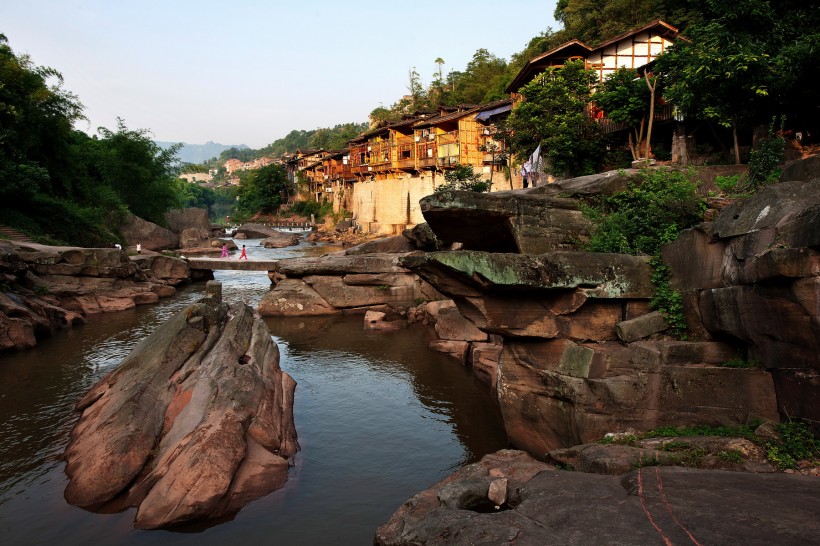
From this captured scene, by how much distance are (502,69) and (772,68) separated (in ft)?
189

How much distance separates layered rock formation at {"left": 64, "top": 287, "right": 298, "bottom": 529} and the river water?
0.26 metres

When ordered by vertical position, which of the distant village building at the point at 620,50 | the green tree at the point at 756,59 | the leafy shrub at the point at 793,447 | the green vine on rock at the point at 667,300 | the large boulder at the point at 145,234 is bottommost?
the leafy shrub at the point at 793,447

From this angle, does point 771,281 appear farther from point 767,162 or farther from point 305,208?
point 305,208

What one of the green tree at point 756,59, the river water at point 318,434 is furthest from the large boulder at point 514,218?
the green tree at point 756,59

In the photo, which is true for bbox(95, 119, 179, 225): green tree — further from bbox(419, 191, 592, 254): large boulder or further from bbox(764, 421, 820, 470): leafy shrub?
bbox(764, 421, 820, 470): leafy shrub

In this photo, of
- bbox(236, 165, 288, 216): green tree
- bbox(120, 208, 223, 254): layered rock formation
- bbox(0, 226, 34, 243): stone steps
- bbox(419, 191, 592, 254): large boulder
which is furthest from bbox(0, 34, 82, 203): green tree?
bbox(236, 165, 288, 216): green tree

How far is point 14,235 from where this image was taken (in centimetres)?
2730

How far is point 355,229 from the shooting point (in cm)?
6391

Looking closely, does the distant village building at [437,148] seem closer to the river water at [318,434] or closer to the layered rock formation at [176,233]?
the river water at [318,434]

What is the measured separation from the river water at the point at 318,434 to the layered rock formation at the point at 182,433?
0.86 ft

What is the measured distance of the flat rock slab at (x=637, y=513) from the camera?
4414 millimetres

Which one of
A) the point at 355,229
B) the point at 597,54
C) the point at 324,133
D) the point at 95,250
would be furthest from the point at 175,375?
the point at 324,133

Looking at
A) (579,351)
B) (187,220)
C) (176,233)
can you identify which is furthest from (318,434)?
(187,220)

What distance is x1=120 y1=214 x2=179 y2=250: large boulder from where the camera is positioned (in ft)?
136
